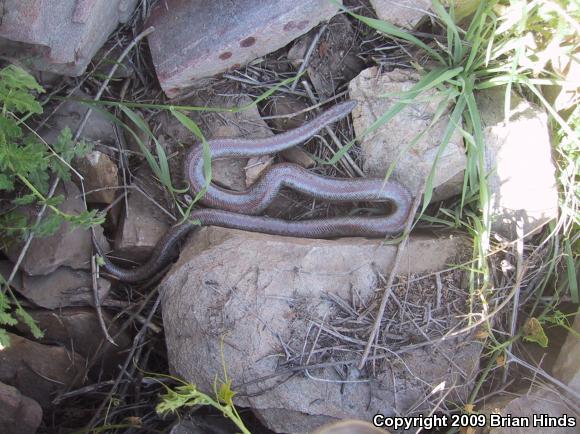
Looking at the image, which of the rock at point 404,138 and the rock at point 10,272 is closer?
the rock at point 10,272

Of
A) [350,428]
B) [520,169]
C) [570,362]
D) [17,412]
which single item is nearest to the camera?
[350,428]

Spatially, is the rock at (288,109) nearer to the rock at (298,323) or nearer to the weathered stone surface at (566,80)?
the rock at (298,323)

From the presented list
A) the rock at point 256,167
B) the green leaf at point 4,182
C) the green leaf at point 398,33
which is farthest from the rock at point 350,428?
the green leaf at point 398,33

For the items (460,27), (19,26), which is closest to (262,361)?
(19,26)

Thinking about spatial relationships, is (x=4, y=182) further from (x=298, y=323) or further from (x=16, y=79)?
(x=298, y=323)

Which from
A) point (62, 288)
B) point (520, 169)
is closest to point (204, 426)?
point (62, 288)

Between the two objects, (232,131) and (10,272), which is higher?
(232,131)

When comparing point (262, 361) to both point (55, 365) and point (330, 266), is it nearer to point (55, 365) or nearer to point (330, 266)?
point (330, 266)
